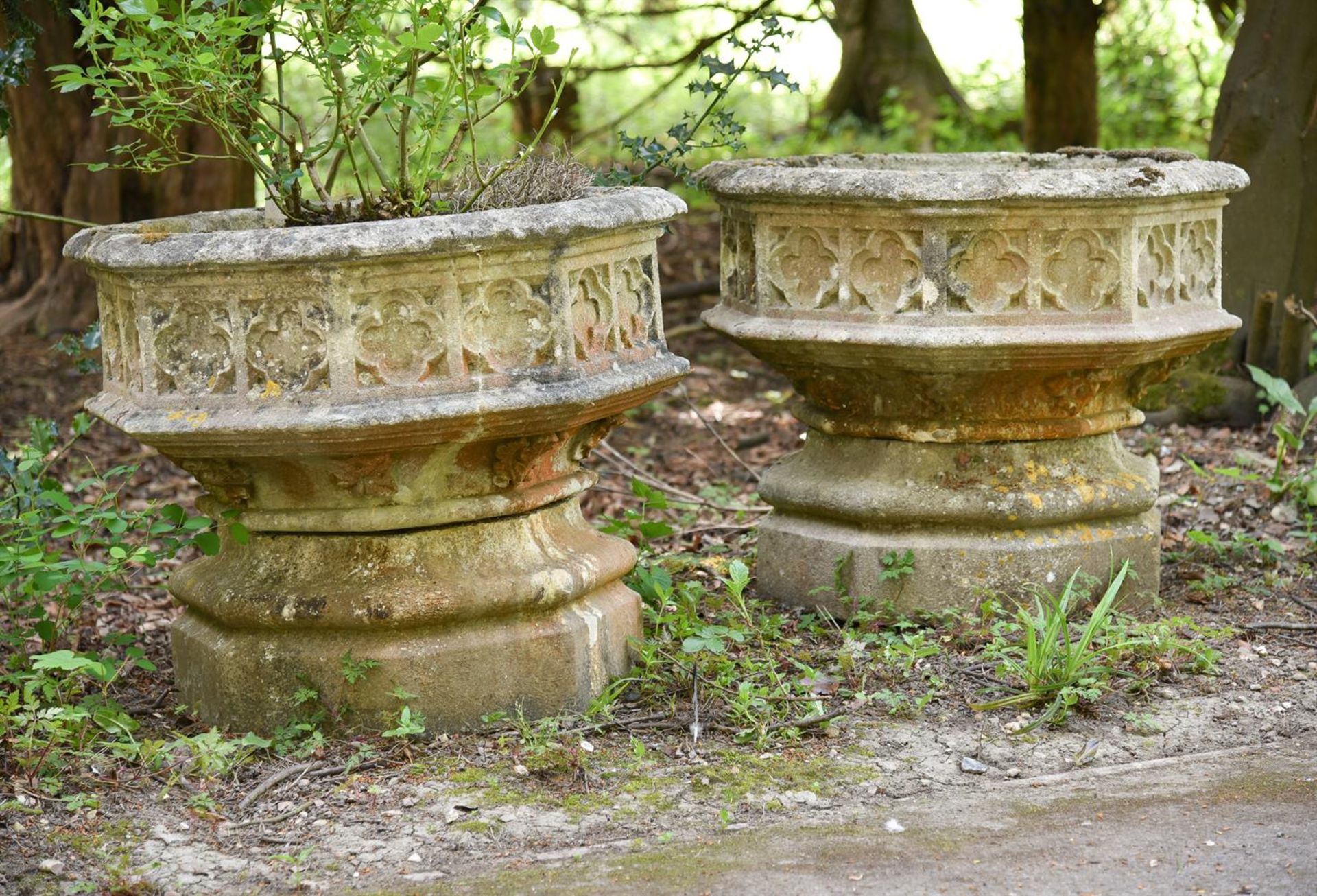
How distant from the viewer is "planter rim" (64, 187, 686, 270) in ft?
10.2

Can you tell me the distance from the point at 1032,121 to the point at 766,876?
720 cm

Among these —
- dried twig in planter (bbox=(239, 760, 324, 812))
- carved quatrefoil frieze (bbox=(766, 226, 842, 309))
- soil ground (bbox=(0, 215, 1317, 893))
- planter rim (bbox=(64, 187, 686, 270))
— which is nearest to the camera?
soil ground (bbox=(0, 215, 1317, 893))

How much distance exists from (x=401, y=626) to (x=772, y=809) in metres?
0.92

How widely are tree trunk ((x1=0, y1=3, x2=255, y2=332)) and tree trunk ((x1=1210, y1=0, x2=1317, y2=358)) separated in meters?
4.40

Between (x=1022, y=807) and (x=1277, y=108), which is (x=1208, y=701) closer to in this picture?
(x=1022, y=807)

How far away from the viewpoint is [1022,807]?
315 centimetres

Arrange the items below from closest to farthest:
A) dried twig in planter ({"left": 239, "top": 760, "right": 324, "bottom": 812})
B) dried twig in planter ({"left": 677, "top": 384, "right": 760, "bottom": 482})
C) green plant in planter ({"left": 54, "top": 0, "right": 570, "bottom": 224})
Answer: dried twig in planter ({"left": 239, "top": 760, "right": 324, "bottom": 812})
green plant in planter ({"left": 54, "top": 0, "right": 570, "bottom": 224})
dried twig in planter ({"left": 677, "top": 384, "right": 760, "bottom": 482})

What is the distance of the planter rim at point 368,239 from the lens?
10.2 ft

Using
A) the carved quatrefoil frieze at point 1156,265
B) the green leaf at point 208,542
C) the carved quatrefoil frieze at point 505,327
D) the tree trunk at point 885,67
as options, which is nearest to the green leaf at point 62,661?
the green leaf at point 208,542

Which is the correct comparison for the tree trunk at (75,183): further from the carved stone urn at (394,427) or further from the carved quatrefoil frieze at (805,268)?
the carved quatrefoil frieze at (805,268)

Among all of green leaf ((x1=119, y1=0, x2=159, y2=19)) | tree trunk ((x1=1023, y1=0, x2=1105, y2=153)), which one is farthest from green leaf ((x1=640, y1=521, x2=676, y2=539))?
tree trunk ((x1=1023, y1=0, x2=1105, y2=153))

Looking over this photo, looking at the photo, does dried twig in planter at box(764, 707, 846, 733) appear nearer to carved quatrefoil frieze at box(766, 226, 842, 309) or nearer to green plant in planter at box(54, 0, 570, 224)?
carved quatrefoil frieze at box(766, 226, 842, 309)

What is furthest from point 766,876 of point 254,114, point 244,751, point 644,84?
point 644,84

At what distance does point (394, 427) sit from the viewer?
10.4 feet
